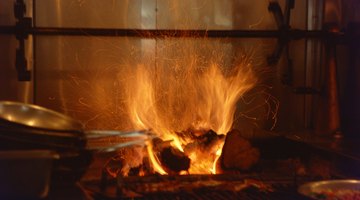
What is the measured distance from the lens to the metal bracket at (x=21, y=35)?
284 centimetres

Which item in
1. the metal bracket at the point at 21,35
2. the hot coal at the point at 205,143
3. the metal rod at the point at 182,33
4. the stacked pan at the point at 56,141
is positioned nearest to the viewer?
the stacked pan at the point at 56,141

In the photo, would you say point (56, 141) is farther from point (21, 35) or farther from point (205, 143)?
point (21, 35)

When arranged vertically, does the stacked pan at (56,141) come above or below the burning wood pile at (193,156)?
above

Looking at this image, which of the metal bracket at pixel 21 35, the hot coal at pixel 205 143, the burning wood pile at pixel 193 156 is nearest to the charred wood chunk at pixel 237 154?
the burning wood pile at pixel 193 156

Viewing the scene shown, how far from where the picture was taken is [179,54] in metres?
3.29

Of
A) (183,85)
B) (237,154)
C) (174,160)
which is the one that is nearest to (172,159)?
(174,160)

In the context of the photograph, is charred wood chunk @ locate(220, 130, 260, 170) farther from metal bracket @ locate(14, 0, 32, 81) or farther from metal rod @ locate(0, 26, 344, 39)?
metal bracket @ locate(14, 0, 32, 81)

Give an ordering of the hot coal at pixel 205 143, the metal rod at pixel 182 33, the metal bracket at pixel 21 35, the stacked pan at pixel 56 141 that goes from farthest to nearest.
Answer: the metal rod at pixel 182 33 < the metal bracket at pixel 21 35 < the hot coal at pixel 205 143 < the stacked pan at pixel 56 141

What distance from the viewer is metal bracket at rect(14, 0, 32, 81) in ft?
9.32

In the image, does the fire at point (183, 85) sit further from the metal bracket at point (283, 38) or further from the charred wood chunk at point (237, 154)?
the charred wood chunk at point (237, 154)

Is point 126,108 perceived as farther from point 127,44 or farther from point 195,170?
point 195,170

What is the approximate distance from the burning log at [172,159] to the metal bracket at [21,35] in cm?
95

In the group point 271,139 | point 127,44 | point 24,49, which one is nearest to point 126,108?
point 127,44

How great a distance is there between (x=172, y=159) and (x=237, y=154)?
0.33m
